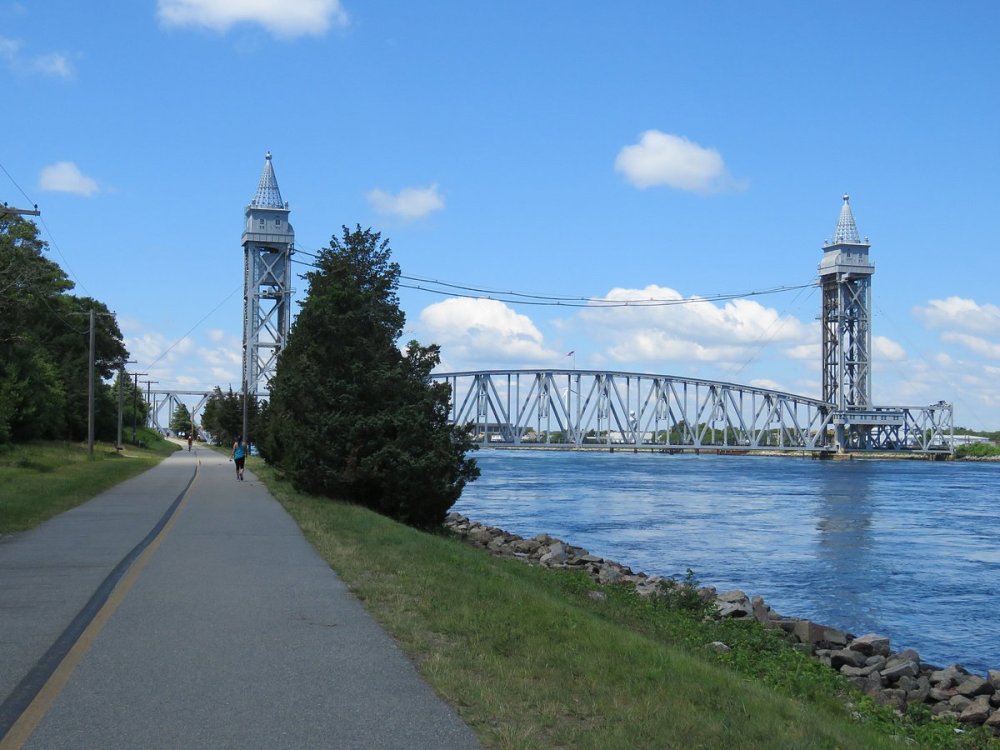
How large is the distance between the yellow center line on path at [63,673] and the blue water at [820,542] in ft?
38.8

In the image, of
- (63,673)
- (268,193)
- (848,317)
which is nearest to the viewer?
(63,673)

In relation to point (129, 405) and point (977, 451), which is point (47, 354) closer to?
point (129, 405)

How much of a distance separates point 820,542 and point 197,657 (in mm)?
27605

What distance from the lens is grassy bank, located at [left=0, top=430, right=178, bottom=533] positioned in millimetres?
21062

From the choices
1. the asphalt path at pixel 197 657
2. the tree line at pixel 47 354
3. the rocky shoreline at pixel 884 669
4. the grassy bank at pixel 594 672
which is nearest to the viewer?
the asphalt path at pixel 197 657

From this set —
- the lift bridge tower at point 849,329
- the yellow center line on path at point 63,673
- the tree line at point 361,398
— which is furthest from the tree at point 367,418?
the lift bridge tower at point 849,329

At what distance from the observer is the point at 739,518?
136 ft

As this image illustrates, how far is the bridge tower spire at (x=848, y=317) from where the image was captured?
137 m

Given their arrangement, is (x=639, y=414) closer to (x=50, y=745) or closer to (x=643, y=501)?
(x=643, y=501)

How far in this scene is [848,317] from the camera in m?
138

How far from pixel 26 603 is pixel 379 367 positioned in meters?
19.3

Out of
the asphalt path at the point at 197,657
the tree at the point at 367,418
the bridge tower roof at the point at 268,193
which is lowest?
the asphalt path at the point at 197,657

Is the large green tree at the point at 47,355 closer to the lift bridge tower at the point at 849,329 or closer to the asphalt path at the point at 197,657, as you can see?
the asphalt path at the point at 197,657

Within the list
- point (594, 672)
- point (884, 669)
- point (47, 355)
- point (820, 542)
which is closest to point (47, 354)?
point (47, 355)
